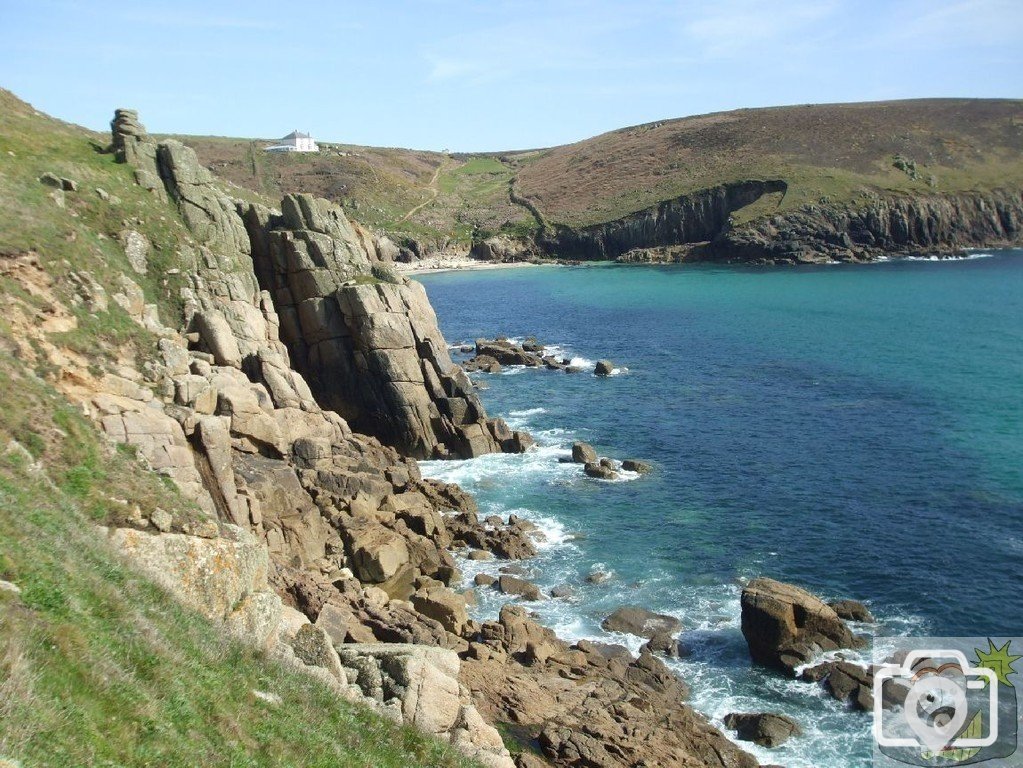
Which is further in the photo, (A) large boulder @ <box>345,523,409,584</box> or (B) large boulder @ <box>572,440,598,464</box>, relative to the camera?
(B) large boulder @ <box>572,440,598,464</box>

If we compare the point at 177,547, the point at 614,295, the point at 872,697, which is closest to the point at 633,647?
the point at 872,697

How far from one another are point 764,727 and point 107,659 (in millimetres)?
23208

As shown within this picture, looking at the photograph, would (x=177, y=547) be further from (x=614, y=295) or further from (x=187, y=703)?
(x=614, y=295)

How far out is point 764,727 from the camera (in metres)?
28.2

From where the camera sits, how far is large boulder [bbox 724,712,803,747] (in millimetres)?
27906

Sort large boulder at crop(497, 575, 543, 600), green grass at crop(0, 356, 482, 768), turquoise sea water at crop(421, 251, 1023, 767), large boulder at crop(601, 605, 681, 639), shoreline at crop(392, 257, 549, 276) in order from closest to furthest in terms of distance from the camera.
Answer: green grass at crop(0, 356, 482, 768)
large boulder at crop(601, 605, 681, 639)
turquoise sea water at crop(421, 251, 1023, 767)
large boulder at crop(497, 575, 543, 600)
shoreline at crop(392, 257, 549, 276)

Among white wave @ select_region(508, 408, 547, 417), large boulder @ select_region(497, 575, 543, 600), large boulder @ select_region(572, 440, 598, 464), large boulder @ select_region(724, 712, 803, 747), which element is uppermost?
white wave @ select_region(508, 408, 547, 417)

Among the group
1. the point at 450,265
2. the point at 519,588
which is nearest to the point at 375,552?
the point at 519,588

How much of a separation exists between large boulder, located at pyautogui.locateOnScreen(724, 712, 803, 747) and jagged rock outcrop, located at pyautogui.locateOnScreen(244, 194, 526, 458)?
3034 cm

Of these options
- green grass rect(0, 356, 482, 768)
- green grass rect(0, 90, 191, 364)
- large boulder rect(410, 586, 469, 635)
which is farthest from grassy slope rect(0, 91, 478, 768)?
large boulder rect(410, 586, 469, 635)

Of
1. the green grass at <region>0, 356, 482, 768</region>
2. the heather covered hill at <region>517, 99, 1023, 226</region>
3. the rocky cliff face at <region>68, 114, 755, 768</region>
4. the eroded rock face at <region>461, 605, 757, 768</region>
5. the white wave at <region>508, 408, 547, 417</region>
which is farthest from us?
the heather covered hill at <region>517, 99, 1023, 226</region>

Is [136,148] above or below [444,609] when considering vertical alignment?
above

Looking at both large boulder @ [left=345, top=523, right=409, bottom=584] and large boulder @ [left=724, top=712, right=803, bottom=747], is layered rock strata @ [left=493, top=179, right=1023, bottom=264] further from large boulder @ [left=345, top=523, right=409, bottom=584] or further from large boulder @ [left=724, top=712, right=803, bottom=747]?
large boulder @ [left=724, top=712, right=803, bottom=747]

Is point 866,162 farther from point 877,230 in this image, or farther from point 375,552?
point 375,552
